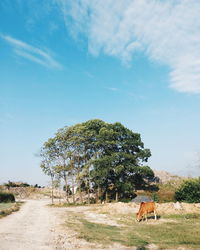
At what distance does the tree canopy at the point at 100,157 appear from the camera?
149ft

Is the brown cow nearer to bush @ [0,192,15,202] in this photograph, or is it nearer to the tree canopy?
the tree canopy

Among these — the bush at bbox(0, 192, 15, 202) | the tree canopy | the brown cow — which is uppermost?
the tree canopy

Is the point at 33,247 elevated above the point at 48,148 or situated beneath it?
situated beneath

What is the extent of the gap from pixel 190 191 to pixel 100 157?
17155mm

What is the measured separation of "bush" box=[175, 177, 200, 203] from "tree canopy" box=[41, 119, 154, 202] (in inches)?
370

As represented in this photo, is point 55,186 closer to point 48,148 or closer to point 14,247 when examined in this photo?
point 48,148

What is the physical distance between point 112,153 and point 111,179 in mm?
5370

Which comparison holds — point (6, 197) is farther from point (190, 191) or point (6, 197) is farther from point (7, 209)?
point (190, 191)

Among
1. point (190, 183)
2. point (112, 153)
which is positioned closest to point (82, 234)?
point (190, 183)

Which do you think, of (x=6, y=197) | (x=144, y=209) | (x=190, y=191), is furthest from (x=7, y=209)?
(x=190, y=191)

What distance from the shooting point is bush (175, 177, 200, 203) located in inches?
1439

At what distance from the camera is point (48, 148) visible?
46938 millimetres

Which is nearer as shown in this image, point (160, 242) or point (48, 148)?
point (160, 242)

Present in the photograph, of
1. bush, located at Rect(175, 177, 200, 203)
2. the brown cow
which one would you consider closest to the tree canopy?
bush, located at Rect(175, 177, 200, 203)
